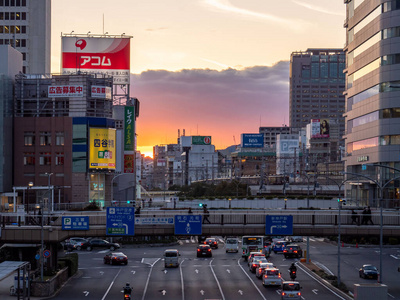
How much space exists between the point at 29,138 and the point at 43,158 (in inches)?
156

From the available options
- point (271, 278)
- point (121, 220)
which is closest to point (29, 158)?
point (121, 220)

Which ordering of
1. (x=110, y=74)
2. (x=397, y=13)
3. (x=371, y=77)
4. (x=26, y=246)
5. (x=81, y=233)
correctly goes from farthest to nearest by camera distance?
(x=110, y=74)
(x=371, y=77)
(x=397, y=13)
(x=26, y=246)
(x=81, y=233)

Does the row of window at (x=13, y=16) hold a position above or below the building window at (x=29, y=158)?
above

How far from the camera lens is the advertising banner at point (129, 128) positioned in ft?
422

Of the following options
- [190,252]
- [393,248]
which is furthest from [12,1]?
[393,248]

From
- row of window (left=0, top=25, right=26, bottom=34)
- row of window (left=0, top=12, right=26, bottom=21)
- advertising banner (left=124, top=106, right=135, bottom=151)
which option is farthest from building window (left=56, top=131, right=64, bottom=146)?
row of window (left=0, top=12, right=26, bottom=21)

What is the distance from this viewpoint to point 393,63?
297 feet

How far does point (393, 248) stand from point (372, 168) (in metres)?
12.1

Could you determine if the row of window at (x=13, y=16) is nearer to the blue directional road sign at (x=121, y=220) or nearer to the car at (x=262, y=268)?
the blue directional road sign at (x=121, y=220)

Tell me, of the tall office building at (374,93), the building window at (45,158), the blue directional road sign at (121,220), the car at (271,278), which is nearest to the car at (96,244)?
the building window at (45,158)

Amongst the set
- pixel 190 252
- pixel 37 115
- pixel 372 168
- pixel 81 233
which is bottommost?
pixel 190 252

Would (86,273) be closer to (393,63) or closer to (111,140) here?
(111,140)

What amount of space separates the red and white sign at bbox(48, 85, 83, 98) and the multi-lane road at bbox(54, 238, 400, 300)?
25748 mm

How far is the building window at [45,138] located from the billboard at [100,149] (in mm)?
6702
